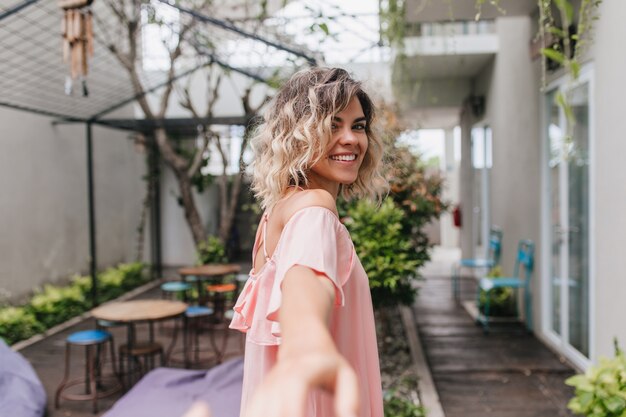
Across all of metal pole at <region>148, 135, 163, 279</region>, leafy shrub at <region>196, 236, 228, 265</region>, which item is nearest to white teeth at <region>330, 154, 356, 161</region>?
leafy shrub at <region>196, 236, 228, 265</region>

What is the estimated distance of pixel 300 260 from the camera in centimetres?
91

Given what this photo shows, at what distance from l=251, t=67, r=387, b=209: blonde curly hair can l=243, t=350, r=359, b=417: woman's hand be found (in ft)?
1.89

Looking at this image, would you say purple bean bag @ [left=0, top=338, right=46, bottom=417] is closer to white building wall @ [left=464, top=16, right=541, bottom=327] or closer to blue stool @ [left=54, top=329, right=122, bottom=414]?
blue stool @ [left=54, top=329, right=122, bottom=414]

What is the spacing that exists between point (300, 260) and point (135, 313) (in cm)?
359

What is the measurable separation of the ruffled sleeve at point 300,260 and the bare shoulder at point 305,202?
17 mm

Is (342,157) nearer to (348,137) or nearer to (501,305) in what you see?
(348,137)

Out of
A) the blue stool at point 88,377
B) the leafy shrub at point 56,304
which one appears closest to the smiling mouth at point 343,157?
the blue stool at point 88,377

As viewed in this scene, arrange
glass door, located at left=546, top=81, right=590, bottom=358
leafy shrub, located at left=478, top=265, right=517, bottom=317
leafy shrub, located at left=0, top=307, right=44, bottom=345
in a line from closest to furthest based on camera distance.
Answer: glass door, located at left=546, top=81, right=590, bottom=358
leafy shrub, located at left=0, top=307, right=44, bottom=345
leafy shrub, located at left=478, top=265, right=517, bottom=317

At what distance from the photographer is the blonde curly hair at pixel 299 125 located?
1105mm

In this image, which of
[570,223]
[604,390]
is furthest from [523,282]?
[604,390]

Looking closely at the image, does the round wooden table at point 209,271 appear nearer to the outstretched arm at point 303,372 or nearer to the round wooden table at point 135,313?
the round wooden table at point 135,313

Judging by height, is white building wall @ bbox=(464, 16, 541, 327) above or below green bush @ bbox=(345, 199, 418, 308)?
above

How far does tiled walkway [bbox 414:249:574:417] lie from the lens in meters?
3.84

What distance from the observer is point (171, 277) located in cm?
997
